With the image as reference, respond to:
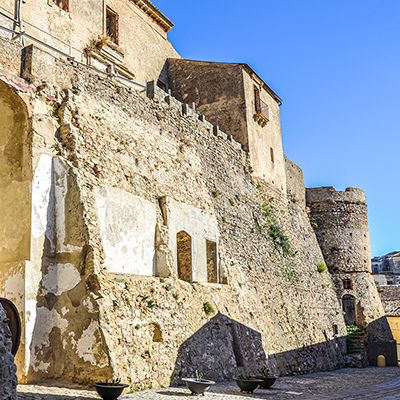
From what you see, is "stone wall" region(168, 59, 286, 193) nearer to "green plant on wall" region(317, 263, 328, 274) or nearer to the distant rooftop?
the distant rooftop

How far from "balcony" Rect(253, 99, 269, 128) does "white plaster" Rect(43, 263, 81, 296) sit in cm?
1235

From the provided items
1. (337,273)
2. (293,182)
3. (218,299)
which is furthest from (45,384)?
(337,273)

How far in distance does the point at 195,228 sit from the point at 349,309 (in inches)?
551

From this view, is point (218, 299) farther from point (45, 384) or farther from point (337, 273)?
point (337, 273)

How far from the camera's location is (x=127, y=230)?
977 centimetres

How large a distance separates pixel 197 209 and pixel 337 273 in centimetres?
1309

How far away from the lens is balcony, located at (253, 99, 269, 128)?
746 inches

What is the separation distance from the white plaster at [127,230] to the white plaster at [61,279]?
88 centimetres

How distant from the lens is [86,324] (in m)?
7.81

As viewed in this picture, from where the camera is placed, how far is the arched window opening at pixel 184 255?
1157 cm

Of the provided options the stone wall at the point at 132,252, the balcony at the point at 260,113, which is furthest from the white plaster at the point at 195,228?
the balcony at the point at 260,113

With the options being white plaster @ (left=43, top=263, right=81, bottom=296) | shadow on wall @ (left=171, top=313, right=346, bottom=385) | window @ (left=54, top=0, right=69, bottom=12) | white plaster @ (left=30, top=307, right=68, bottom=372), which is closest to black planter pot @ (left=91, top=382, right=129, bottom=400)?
white plaster @ (left=30, top=307, right=68, bottom=372)

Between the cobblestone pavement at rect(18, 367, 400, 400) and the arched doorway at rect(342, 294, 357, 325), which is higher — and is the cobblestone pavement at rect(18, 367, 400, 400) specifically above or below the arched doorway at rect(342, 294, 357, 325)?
below

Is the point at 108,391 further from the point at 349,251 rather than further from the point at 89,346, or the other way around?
the point at 349,251
